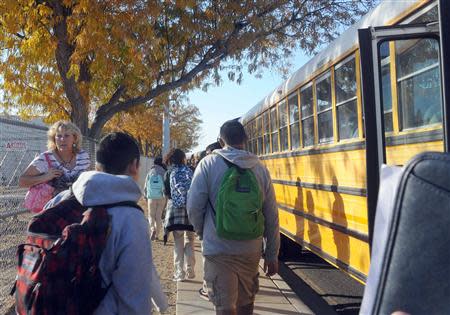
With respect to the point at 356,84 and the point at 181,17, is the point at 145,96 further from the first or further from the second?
the point at 356,84

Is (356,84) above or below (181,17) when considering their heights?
below

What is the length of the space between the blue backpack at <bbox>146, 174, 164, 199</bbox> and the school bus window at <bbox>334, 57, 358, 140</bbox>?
17.7 ft

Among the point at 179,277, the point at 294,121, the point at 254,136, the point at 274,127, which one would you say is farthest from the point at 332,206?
the point at 254,136

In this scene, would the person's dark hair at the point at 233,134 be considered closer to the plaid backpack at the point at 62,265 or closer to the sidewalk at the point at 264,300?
the plaid backpack at the point at 62,265

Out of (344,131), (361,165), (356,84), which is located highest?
(356,84)

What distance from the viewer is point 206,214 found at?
3.85 meters

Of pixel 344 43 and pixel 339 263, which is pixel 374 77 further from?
pixel 339 263

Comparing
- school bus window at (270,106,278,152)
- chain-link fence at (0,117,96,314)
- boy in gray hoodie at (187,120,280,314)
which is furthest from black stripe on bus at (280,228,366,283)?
chain-link fence at (0,117,96,314)

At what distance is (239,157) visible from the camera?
3.74 m

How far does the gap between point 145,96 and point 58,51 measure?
2493 mm

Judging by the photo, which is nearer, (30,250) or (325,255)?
(30,250)

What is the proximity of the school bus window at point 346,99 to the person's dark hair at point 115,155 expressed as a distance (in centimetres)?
257

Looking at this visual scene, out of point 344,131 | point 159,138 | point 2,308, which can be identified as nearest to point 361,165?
point 344,131

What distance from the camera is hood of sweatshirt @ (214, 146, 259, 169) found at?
12.2 ft
